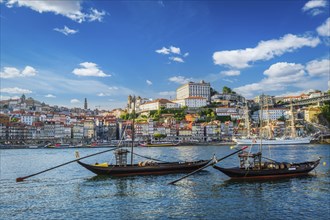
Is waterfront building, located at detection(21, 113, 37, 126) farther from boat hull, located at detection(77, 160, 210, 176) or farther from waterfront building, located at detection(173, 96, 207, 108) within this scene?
boat hull, located at detection(77, 160, 210, 176)

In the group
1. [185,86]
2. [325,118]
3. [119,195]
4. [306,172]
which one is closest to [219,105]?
[185,86]

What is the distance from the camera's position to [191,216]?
58.6 ft

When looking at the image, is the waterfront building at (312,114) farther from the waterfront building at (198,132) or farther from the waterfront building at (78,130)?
the waterfront building at (78,130)

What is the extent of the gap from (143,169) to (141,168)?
0.74 feet

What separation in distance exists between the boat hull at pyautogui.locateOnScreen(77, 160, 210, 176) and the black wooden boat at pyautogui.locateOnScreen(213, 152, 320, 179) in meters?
6.00

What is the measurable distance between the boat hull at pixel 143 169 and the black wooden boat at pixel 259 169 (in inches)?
236

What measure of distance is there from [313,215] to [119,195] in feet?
40.6

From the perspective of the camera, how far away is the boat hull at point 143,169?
3209 cm

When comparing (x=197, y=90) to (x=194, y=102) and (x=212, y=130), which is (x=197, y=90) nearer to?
(x=194, y=102)

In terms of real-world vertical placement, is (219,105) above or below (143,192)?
above

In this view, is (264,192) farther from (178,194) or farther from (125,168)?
(125,168)

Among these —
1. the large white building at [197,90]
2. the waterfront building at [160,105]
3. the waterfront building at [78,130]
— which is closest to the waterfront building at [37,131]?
the waterfront building at [78,130]

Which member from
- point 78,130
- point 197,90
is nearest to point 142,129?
point 78,130

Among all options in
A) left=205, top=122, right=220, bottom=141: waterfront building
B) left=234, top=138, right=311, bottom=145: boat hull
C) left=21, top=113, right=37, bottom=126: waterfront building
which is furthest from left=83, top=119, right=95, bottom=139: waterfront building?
left=234, top=138, right=311, bottom=145: boat hull
